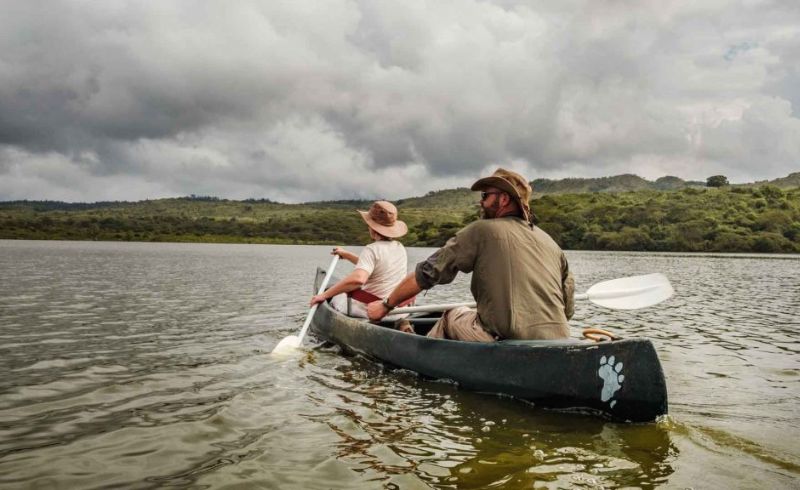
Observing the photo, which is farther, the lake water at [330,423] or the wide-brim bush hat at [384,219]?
the wide-brim bush hat at [384,219]

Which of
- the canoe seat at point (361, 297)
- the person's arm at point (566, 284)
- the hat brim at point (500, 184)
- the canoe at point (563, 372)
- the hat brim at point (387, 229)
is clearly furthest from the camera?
the canoe seat at point (361, 297)

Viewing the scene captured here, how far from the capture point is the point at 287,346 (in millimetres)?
10469

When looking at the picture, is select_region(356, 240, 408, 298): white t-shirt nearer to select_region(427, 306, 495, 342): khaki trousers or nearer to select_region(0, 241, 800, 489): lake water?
select_region(0, 241, 800, 489): lake water

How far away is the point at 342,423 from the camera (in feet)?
20.5

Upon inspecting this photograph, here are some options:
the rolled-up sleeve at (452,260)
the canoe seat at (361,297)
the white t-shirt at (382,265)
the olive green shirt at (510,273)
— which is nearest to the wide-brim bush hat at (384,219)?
the white t-shirt at (382,265)

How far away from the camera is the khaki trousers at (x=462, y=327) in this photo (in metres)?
7.13

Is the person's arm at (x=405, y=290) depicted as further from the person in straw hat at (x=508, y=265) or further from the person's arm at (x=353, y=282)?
the person's arm at (x=353, y=282)

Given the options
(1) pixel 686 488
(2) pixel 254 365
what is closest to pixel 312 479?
(1) pixel 686 488

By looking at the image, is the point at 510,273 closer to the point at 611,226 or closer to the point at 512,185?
the point at 512,185

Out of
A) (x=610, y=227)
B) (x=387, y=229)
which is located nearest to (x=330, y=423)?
(x=387, y=229)

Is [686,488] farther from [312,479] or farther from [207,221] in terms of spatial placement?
[207,221]

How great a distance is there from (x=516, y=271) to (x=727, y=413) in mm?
3298

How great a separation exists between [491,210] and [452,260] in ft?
2.59

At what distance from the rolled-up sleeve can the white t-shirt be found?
304 centimetres
